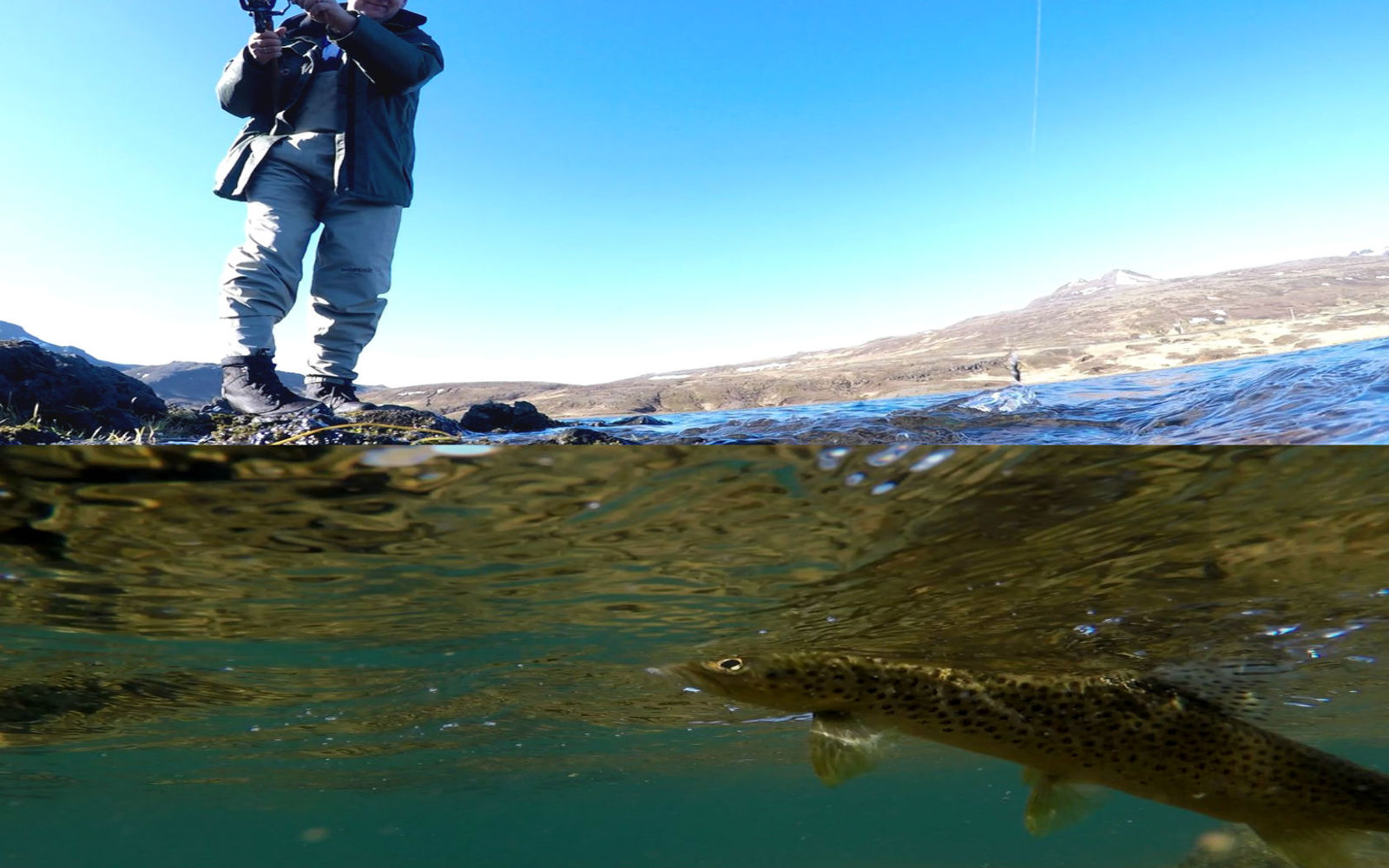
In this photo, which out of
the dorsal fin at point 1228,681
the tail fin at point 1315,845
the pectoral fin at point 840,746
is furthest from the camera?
the dorsal fin at point 1228,681

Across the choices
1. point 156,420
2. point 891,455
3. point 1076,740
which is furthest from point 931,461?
point 156,420

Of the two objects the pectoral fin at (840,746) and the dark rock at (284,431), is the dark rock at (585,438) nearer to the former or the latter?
the dark rock at (284,431)

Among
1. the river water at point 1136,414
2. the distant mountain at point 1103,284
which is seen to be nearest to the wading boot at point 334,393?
the river water at point 1136,414

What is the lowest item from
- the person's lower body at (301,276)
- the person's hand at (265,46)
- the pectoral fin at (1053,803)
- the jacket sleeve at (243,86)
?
the pectoral fin at (1053,803)

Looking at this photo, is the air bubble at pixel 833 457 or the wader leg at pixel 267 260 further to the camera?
the air bubble at pixel 833 457

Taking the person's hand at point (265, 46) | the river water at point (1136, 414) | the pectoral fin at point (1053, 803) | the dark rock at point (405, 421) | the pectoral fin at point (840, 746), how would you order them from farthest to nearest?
the pectoral fin at point (1053, 803) < the pectoral fin at point (840, 746) < the river water at point (1136, 414) < the dark rock at point (405, 421) < the person's hand at point (265, 46)

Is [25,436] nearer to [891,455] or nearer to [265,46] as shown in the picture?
[265,46]

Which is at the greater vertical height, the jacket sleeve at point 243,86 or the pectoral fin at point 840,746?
the jacket sleeve at point 243,86
